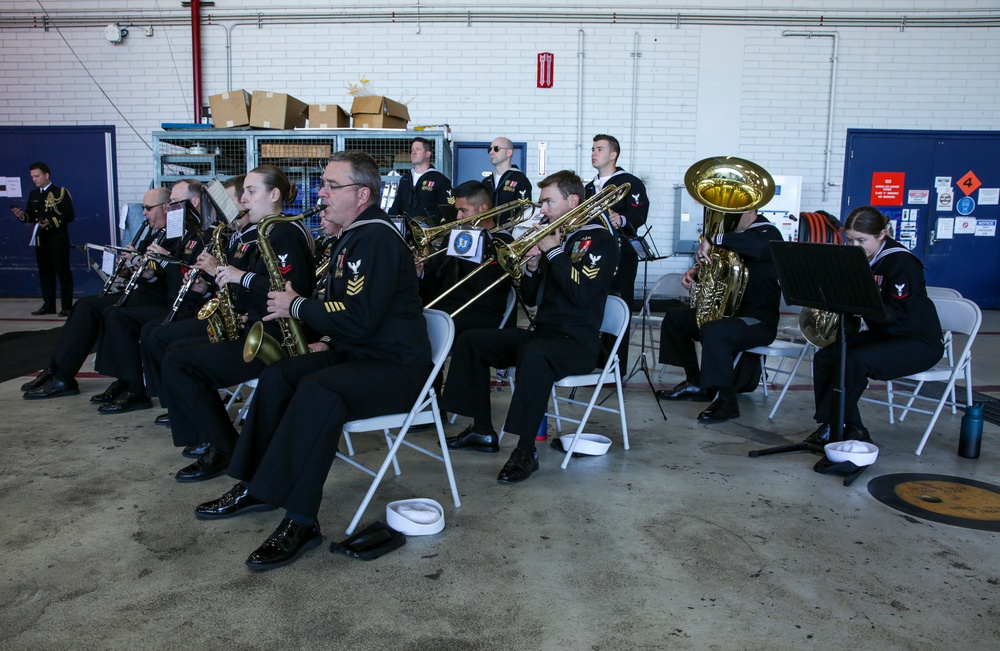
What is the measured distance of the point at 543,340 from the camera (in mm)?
3406

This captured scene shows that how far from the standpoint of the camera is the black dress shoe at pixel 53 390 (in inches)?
179

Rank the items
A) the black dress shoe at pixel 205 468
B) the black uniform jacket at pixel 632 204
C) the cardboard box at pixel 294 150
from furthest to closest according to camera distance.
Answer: the cardboard box at pixel 294 150
the black uniform jacket at pixel 632 204
the black dress shoe at pixel 205 468

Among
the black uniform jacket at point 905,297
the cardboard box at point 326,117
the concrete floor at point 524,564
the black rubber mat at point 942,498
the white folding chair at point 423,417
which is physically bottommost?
the concrete floor at point 524,564

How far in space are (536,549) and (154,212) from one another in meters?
3.44

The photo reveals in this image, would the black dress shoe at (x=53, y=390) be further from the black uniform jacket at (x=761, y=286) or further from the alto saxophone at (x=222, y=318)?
the black uniform jacket at (x=761, y=286)

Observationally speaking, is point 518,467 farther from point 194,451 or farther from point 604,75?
point 604,75

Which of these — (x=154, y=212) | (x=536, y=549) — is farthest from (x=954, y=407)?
(x=154, y=212)

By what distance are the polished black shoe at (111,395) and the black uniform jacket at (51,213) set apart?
4.94m

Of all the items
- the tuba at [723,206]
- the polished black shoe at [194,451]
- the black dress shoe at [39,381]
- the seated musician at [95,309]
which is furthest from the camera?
the black dress shoe at [39,381]

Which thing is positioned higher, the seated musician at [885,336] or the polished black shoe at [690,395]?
the seated musician at [885,336]

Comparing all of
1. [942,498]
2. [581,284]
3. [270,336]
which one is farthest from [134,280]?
[942,498]

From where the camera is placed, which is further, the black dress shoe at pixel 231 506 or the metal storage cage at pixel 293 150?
the metal storage cage at pixel 293 150

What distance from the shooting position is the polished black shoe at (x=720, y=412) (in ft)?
14.0

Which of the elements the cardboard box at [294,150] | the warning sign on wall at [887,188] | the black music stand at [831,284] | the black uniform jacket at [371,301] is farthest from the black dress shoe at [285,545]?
the warning sign on wall at [887,188]
